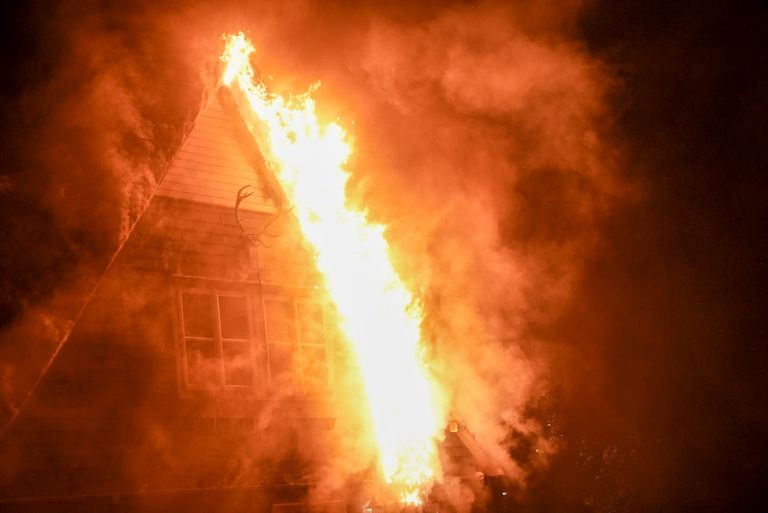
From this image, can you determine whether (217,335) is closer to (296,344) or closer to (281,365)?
(281,365)

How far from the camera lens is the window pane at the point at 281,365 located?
366 inches

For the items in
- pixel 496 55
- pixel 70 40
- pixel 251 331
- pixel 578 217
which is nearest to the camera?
pixel 70 40

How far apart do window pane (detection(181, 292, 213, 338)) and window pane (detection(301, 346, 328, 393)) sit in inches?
52.0

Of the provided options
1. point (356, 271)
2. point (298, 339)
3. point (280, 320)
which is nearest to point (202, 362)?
point (280, 320)

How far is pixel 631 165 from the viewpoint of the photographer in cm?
1235

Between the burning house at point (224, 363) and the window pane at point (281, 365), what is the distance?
2 centimetres

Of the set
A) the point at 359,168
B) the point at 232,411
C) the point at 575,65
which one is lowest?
the point at 232,411

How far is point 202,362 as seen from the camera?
8695 mm

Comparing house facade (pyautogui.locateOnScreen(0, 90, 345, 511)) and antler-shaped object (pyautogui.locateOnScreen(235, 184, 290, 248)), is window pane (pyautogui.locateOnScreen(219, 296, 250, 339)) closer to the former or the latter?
house facade (pyautogui.locateOnScreen(0, 90, 345, 511))

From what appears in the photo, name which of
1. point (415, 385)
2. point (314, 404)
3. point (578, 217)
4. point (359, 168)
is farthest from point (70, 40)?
point (578, 217)

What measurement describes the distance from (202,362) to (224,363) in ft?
0.91

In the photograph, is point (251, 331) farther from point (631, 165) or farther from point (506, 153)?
point (631, 165)

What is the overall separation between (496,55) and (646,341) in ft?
17.2

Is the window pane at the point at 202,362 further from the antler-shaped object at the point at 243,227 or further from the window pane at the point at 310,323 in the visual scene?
the antler-shaped object at the point at 243,227
